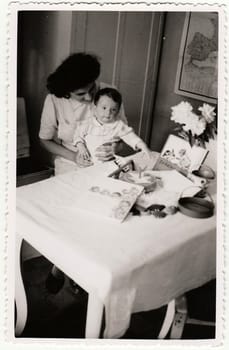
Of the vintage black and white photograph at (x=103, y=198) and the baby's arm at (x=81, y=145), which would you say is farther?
the baby's arm at (x=81, y=145)

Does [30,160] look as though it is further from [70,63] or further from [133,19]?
[133,19]

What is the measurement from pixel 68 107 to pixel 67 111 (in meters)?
0.02

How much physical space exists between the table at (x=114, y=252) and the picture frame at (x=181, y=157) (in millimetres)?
274

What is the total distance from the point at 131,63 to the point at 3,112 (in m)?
1.22

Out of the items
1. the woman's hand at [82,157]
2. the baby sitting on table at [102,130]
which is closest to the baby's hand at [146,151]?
the baby sitting on table at [102,130]

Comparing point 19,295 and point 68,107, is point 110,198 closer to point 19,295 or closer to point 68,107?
point 19,295

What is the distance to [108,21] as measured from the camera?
5.31ft

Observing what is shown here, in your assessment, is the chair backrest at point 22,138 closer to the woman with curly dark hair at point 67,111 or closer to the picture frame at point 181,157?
the woman with curly dark hair at point 67,111

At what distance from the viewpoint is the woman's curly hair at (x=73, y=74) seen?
1.41 meters

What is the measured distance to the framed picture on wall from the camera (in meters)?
1.84

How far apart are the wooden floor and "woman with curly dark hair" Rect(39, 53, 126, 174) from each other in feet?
1.33

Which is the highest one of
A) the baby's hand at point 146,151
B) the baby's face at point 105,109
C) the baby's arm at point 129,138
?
the baby's face at point 105,109

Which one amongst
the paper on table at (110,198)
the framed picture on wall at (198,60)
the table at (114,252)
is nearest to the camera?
the table at (114,252)

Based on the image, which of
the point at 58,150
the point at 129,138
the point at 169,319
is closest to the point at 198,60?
the point at 129,138
